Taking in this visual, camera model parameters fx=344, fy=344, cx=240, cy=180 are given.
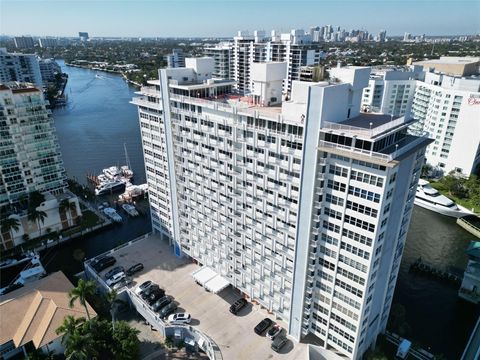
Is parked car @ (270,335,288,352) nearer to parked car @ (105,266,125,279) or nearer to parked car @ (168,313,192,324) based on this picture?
parked car @ (168,313,192,324)

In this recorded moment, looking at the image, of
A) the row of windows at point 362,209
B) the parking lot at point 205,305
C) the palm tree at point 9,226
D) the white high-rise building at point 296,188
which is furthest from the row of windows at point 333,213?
the palm tree at point 9,226

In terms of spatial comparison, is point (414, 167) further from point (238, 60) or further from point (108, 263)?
point (238, 60)

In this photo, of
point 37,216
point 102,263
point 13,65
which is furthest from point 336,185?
point 13,65

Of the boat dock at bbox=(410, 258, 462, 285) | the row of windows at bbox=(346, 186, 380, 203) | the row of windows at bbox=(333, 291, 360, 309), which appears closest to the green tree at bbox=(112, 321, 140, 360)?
the row of windows at bbox=(333, 291, 360, 309)

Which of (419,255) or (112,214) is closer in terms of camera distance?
(419,255)

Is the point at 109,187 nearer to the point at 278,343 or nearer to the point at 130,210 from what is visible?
the point at 130,210

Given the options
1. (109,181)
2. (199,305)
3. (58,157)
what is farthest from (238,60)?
(199,305)
